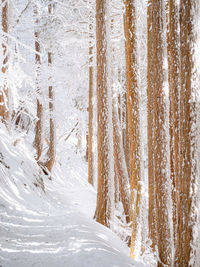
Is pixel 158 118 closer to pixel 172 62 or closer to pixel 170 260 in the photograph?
pixel 172 62

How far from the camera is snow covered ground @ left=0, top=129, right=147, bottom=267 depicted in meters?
3.92

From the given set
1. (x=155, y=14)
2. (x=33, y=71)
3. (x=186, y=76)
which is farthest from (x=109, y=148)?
(x=33, y=71)

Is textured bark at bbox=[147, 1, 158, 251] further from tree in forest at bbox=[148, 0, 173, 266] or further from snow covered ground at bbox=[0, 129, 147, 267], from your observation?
snow covered ground at bbox=[0, 129, 147, 267]

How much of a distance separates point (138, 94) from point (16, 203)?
4.24 metres

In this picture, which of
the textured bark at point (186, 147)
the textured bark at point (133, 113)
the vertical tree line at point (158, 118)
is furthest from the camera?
the textured bark at point (133, 113)

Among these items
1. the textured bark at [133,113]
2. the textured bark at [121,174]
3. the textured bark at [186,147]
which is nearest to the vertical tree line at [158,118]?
the textured bark at [133,113]

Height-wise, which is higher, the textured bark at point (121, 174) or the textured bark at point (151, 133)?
the textured bark at point (151, 133)

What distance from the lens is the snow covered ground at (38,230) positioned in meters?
3.92

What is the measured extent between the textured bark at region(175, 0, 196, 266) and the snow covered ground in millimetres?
999

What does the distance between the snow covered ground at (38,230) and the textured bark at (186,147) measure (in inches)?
39.3

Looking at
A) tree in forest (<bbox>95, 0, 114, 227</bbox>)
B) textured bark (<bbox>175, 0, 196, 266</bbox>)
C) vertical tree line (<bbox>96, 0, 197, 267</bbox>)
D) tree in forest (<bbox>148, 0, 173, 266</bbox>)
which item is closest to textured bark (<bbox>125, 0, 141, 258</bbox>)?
vertical tree line (<bbox>96, 0, 197, 267</bbox>)

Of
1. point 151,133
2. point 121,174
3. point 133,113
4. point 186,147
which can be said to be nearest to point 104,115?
point 133,113

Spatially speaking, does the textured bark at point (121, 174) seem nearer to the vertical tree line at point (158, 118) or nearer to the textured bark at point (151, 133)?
the vertical tree line at point (158, 118)

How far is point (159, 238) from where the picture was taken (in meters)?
6.09
